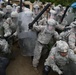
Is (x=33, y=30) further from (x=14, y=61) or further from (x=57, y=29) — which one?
(x=14, y=61)

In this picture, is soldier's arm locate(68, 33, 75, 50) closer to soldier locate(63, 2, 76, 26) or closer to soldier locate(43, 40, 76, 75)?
soldier locate(43, 40, 76, 75)

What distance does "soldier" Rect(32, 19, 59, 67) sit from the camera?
5312 millimetres

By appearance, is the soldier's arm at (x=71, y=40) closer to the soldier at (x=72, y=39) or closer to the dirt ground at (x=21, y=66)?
the soldier at (x=72, y=39)

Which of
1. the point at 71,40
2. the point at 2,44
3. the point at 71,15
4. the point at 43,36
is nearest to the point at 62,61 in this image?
the point at 71,40

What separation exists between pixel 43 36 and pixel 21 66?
3.60 feet

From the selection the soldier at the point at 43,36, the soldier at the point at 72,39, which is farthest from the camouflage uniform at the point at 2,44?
the soldier at the point at 72,39

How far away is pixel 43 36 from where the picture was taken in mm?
5457

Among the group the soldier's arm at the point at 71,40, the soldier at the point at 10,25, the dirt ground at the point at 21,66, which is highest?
the soldier's arm at the point at 71,40

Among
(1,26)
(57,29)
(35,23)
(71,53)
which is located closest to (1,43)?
(1,26)

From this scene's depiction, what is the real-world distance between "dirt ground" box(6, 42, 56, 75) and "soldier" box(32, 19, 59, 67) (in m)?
0.21

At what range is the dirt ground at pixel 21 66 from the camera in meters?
5.71

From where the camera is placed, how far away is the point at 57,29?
235 inches

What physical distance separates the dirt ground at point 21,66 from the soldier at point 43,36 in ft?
0.70

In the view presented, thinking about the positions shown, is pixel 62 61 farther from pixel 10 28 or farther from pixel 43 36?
pixel 10 28
